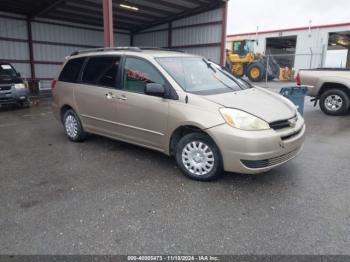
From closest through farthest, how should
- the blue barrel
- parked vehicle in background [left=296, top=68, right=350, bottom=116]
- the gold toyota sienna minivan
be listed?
the gold toyota sienna minivan, the blue barrel, parked vehicle in background [left=296, top=68, right=350, bottom=116]

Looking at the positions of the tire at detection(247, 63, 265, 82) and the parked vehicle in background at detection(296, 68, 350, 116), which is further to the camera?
the tire at detection(247, 63, 265, 82)

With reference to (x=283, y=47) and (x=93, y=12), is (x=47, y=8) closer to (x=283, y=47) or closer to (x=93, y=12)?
(x=93, y=12)

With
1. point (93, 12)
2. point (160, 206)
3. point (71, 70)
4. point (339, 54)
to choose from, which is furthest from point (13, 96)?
point (339, 54)

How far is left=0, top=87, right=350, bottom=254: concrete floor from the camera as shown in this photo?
2.57 metres

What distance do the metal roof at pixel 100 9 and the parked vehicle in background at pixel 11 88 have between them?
494cm

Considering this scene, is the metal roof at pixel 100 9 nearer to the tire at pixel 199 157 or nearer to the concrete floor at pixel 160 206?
the concrete floor at pixel 160 206

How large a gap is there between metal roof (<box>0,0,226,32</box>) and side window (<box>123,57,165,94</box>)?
35.1 feet

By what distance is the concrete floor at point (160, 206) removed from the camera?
2566mm

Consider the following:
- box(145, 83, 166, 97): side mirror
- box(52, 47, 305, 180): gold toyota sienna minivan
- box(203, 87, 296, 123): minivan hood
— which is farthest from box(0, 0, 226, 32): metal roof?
box(203, 87, 296, 123): minivan hood

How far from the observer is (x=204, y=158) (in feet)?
12.4

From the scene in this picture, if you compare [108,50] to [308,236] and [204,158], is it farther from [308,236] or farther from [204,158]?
[308,236]

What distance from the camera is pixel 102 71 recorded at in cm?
503

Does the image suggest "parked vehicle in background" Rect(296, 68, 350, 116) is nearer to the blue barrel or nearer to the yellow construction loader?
the blue barrel

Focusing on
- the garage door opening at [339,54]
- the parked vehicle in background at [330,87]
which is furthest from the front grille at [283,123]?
the garage door opening at [339,54]
